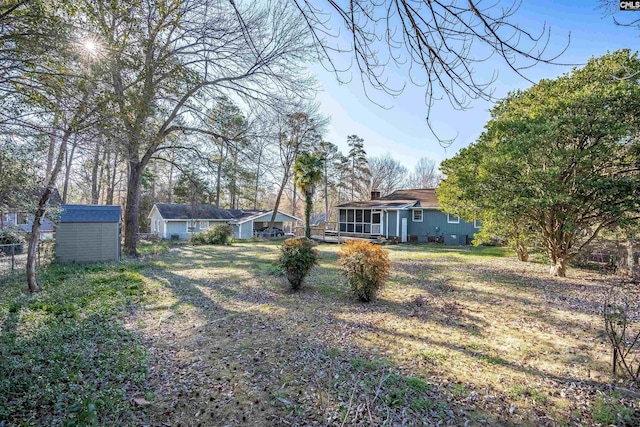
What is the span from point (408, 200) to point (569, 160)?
49.1ft

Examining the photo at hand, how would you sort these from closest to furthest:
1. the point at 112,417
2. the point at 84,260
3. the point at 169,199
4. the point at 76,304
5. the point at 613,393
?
the point at 112,417 < the point at 613,393 < the point at 76,304 < the point at 84,260 < the point at 169,199

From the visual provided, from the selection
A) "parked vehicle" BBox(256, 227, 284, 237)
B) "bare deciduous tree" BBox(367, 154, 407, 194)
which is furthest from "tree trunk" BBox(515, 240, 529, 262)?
"bare deciduous tree" BBox(367, 154, 407, 194)

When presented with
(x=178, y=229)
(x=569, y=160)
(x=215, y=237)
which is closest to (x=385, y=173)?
(x=215, y=237)

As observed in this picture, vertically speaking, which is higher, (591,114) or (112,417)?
(591,114)

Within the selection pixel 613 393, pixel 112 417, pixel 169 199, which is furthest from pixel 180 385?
pixel 169 199

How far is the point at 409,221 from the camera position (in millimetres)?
22562

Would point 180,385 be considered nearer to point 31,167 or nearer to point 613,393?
point 613,393

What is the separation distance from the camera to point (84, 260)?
12.0m

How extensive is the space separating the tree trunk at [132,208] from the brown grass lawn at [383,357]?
7.18 metres

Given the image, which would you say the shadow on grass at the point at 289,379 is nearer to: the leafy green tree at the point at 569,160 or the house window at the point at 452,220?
the leafy green tree at the point at 569,160

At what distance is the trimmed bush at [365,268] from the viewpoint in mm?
6859

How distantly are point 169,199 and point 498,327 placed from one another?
122ft

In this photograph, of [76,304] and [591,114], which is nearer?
[76,304]

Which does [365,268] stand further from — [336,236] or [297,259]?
[336,236]
